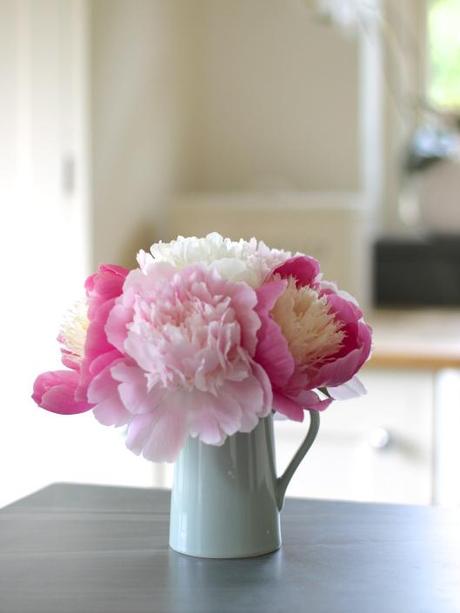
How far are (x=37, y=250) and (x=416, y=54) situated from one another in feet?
4.36

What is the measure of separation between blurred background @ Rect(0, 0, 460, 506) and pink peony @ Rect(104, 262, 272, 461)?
108 centimetres

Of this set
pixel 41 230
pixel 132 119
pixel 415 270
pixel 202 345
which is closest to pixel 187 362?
pixel 202 345

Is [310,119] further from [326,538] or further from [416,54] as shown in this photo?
[326,538]

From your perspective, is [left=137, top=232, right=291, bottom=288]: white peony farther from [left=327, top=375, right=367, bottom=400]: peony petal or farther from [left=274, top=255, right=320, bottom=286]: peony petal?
[left=327, top=375, right=367, bottom=400]: peony petal

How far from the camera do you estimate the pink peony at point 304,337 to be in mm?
957

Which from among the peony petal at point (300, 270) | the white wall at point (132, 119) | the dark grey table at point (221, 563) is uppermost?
the white wall at point (132, 119)

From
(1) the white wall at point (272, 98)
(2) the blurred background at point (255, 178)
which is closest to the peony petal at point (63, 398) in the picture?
(2) the blurred background at point (255, 178)

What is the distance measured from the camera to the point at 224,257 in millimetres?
1000

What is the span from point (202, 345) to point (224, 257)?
4.0 inches

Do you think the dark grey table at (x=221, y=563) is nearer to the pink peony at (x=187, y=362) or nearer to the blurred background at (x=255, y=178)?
the pink peony at (x=187, y=362)

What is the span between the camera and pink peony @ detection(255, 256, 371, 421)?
96 cm

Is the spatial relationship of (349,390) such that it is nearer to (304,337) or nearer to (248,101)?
(304,337)

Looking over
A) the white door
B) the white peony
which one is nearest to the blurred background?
the white door

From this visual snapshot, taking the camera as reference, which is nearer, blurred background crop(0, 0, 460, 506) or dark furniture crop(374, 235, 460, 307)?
blurred background crop(0, 0, 460, 506)
